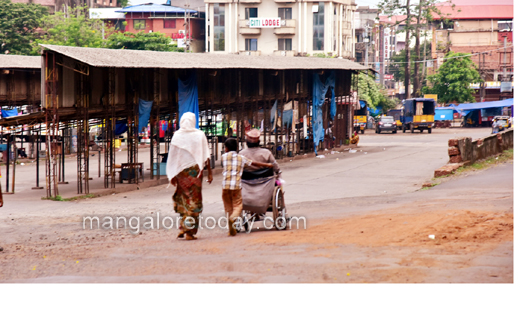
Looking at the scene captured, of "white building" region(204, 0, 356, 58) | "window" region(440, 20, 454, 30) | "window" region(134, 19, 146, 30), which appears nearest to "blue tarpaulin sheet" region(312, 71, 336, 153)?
"white building" region(204, 0, 356, 58)

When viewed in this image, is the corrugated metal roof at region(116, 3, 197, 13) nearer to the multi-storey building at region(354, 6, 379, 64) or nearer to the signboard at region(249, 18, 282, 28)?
the signboard at region(249, 18, 282, 28)

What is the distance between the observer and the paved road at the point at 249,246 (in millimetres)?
6945

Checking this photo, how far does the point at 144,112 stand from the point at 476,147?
435 inches

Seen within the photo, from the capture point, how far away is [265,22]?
63125 mm

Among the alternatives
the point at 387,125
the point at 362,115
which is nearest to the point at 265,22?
the point at 362,115

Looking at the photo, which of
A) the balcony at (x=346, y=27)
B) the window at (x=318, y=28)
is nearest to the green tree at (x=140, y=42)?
the window at (x=318, y=28)

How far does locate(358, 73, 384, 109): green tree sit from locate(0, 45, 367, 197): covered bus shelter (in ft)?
63.7

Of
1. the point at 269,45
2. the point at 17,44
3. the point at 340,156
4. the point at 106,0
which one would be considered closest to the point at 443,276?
the point at 340,156

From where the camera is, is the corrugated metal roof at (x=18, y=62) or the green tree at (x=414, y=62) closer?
the corrugated metal roof at (x=18, y=62)

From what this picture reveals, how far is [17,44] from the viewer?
52.5 m

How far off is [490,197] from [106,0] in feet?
262

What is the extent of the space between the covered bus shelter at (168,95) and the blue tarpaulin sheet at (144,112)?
3 cm

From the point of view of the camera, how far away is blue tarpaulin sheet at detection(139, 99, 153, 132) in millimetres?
20719
